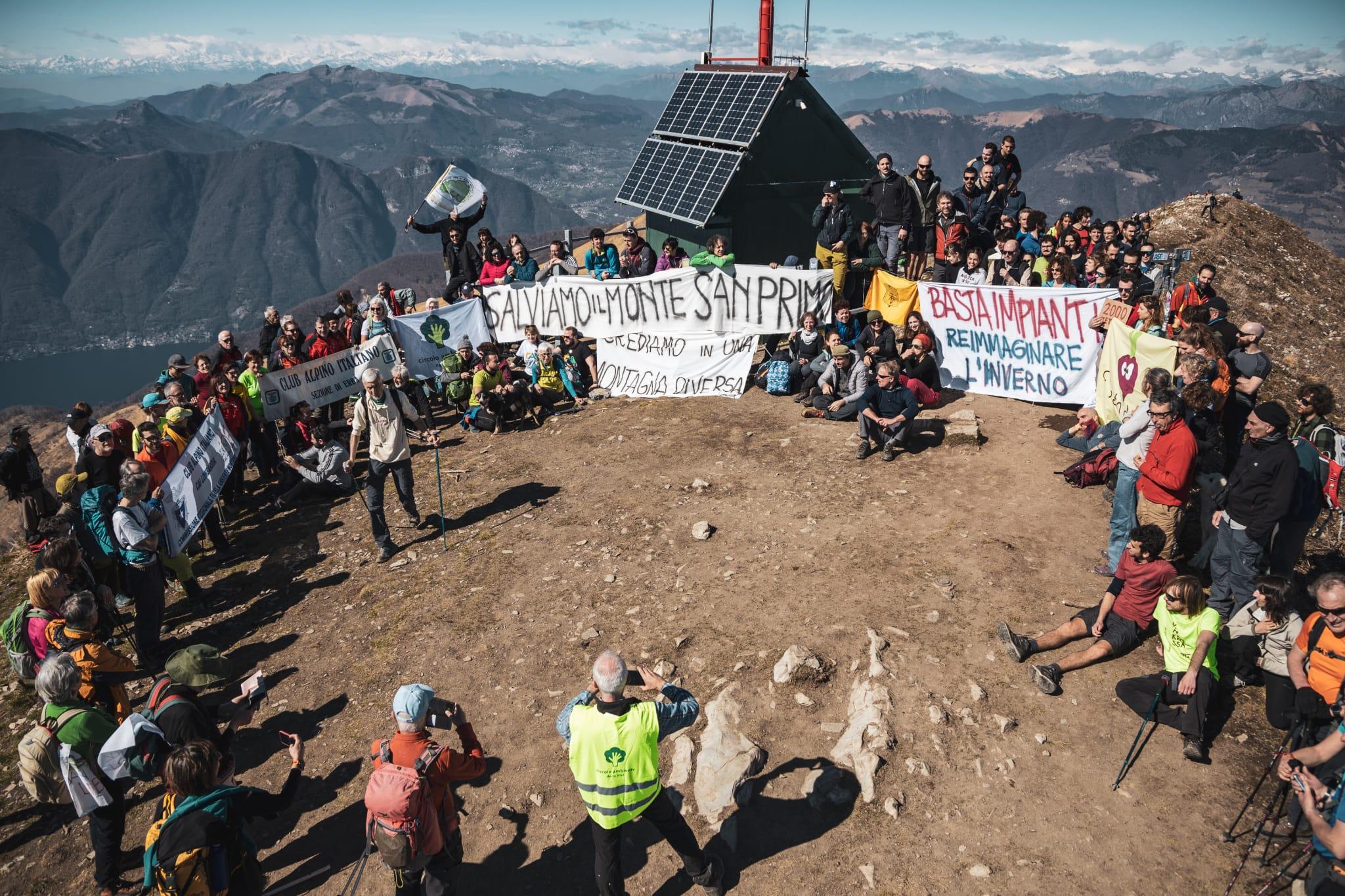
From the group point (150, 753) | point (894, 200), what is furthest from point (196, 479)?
Result: point (894, 200)

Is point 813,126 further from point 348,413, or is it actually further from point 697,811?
point 697,811

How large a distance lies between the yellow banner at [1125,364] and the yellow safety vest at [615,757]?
7977 mm

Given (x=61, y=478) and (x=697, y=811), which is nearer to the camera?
(x=697, y=811)

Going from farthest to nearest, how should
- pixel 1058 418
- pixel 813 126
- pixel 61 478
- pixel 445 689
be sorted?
pixel 813 126, pixel 1058 418, pixel 61 478, pixel 445 689

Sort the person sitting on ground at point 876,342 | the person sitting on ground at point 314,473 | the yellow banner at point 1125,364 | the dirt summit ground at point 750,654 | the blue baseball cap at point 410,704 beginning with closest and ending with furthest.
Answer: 1. the blue baseball cap at point 410,704
2. the dirt summit ground at point 750,654
3. the yellow banner at point 1125,364
4. the person sitting on ground at point 314,473
5. the person sitting on ground at point 876,342

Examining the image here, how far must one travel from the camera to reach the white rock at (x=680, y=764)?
23.2 feet

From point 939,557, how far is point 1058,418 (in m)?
4.60

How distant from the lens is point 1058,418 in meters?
12.6

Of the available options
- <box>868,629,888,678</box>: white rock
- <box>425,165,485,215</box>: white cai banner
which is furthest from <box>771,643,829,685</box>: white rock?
<box>425,165,485,215</box>: white cai banner

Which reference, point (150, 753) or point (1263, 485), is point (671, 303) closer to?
point (1263, 485)

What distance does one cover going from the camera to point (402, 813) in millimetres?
5258

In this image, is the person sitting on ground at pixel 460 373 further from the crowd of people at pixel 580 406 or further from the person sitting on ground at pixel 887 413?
the person sitting on ground at pixel 887 413

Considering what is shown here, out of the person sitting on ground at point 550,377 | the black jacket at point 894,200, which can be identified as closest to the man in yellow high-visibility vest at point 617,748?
the person sitting on ground at point 550,377

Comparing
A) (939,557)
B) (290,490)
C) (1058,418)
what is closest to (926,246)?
(1058,418)
